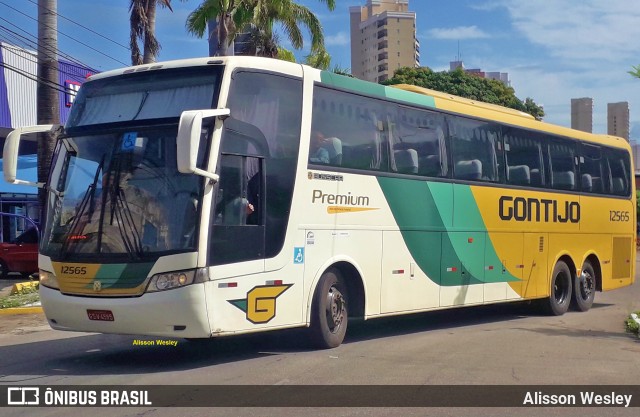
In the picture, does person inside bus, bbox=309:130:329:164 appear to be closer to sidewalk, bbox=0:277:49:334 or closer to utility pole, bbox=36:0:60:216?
sidewalk, bbox=0:277:49:334

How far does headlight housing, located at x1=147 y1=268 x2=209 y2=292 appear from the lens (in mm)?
8734

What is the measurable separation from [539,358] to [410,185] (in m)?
3.37

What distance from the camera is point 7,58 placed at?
32.6m

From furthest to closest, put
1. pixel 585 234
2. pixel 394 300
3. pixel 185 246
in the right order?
pixel 585 234
pixel 394 300
pixel 185 246

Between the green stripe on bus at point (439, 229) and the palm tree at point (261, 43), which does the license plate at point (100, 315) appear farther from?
the palm tree at point (261, 43)

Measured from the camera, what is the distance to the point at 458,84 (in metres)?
49.4

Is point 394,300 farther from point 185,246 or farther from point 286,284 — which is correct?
point 185,246

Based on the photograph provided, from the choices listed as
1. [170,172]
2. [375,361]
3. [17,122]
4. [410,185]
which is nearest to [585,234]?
[410,185]

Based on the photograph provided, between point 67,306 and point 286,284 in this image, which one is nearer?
point 67,306

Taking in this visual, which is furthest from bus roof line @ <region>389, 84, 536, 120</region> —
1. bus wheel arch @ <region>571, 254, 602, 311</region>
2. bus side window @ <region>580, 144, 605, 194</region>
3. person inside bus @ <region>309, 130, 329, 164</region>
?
bus wheel arch @ <region>571, 254, 602, 311</region>

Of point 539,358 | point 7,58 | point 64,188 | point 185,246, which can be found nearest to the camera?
point 185,246

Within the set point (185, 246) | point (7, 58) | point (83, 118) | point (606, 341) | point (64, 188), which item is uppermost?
point (7, 58)

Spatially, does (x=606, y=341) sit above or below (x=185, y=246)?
below

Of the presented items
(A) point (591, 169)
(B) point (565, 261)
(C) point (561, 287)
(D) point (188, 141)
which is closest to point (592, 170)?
(A) point (591, 169)
